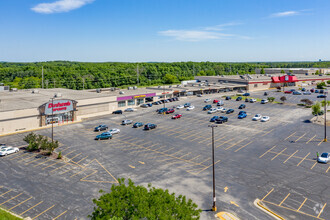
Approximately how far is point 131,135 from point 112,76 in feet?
389

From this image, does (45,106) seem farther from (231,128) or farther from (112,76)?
(112,76)

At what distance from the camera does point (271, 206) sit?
27297 mm

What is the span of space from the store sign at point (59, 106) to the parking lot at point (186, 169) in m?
5.72

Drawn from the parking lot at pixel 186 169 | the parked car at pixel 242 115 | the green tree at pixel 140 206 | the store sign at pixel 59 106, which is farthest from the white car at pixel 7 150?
the parked car at pixel 242 115

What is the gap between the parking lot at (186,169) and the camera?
1100 inches

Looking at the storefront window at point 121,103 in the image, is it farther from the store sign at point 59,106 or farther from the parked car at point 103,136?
the parked car at point 103,136

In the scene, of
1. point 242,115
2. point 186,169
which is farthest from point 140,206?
point 242,115

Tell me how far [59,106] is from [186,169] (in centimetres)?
4156

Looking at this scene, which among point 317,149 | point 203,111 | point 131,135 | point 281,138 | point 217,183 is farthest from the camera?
point 203,111

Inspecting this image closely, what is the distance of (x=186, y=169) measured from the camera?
121 ft

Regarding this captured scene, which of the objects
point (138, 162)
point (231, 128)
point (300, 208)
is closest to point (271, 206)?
point (300, 208)

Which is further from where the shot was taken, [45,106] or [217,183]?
[45,106]

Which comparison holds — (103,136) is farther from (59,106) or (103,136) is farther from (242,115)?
(242,115)

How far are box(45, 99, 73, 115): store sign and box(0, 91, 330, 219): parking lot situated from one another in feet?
18.8
